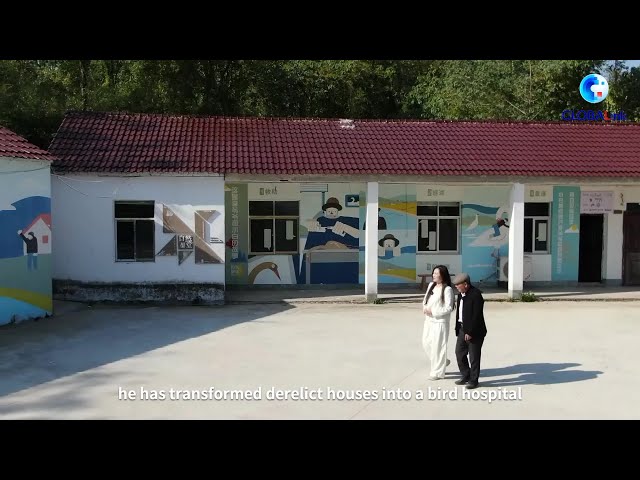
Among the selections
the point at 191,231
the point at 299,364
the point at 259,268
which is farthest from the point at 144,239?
the point at 299,364

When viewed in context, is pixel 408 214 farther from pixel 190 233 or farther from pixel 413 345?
pixel 413 345

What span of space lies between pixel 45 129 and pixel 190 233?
34.1 ft

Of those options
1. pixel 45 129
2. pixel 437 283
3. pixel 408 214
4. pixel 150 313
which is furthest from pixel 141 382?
pixel 45 129

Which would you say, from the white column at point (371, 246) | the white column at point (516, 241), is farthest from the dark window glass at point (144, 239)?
the white column at point (516, 241)

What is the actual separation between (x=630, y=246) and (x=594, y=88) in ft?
32.3

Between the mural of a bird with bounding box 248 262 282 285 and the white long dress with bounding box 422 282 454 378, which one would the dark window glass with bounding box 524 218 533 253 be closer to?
the mural of a bird with bounding box 248 262 282 285

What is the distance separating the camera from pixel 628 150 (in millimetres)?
18203

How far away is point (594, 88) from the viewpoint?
1032 inches

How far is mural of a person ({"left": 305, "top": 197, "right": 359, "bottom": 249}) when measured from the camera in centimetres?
1806

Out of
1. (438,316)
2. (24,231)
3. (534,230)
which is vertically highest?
(24,231)

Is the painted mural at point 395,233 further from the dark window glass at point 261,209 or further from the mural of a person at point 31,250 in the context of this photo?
the mural of a person at point 31,250

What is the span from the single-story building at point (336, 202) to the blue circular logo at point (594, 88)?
7.32 meters

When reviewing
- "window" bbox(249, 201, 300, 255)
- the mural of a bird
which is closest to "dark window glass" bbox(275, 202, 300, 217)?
"window" bbox(249, 201, 300, 255)
